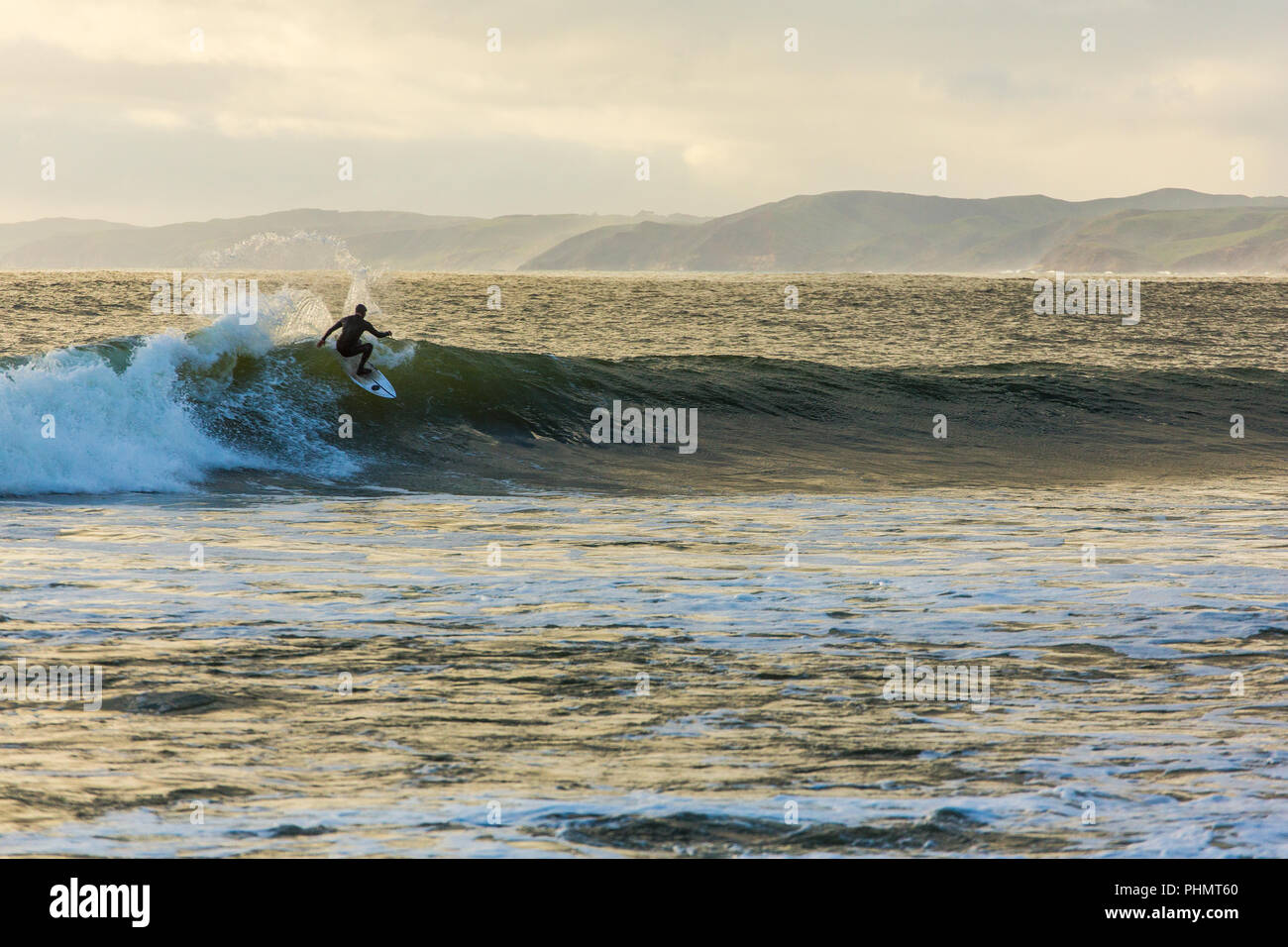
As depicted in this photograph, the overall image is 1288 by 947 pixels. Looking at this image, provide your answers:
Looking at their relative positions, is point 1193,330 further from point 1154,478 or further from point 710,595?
point 710,595

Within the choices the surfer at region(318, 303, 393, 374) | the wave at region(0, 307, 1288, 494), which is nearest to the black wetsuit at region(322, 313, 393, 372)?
the surfer at region(318, 303, 393, 374)

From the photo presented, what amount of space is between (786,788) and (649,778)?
0.60 meters

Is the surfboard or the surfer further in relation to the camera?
the surfboard

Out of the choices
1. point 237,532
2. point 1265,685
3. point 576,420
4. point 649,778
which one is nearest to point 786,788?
point 649,778

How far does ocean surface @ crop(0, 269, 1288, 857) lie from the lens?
4.58 m

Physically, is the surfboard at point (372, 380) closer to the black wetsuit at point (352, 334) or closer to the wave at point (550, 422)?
the wave at point (550, 422)

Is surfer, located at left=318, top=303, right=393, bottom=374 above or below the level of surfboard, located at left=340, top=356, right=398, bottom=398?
above

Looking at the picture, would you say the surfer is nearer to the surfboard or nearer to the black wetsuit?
the black wetsuit

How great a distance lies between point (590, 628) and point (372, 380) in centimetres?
1440

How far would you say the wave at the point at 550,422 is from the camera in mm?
15672

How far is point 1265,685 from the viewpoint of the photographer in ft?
21.5

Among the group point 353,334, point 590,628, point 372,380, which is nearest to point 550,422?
point 372,380

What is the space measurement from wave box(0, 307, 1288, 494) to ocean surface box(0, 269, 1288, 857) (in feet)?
0.42

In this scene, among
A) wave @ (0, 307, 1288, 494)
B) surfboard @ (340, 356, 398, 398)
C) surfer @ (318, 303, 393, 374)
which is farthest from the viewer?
surfboard @ (340, 356, 398, 398)
